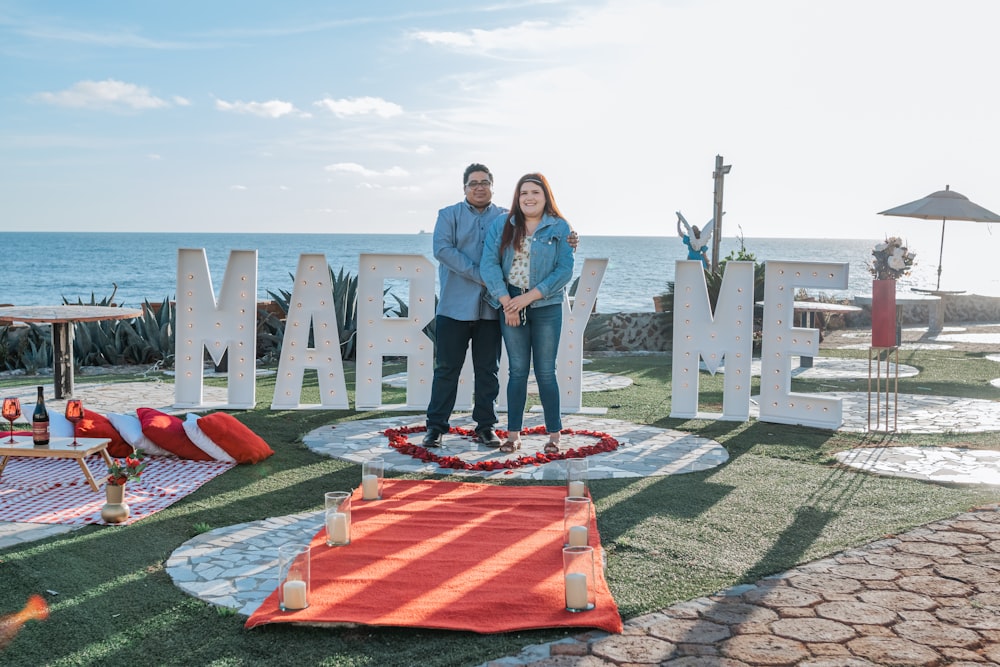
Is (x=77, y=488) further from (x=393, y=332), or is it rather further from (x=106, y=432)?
(x=393, y=332)

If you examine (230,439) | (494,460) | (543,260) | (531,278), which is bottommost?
(494,460)

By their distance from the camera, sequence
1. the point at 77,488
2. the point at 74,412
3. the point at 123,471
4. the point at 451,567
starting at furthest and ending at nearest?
1. the point at 77,488
2. the point at 74,412
3. the point at 123,471
4. the point at 451,567

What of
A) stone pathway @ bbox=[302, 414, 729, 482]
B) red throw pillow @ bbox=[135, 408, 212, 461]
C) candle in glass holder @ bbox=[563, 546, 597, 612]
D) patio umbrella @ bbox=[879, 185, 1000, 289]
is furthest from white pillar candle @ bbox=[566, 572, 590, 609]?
patio umbrella @ bbox=[879, 185, 1000, 289]

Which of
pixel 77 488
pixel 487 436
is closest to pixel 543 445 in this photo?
pixel 487 436

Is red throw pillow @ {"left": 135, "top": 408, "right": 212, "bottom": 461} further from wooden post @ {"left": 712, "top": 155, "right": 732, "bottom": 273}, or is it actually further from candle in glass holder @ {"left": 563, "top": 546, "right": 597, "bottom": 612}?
wooden post @ {"left": 712, "top": 155, "right": 732, "bottom": 273}

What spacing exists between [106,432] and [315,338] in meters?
2.10

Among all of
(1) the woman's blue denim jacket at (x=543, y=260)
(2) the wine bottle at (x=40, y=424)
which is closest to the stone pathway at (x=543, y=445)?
(1) the woman's blue denim jacket at (x=543, y=260)

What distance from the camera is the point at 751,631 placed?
304 cm

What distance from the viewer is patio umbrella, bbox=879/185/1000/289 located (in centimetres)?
1617

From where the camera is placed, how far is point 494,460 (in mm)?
5559

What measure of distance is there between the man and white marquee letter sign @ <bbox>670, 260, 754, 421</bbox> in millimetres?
1684

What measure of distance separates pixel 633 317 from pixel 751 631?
1028cm

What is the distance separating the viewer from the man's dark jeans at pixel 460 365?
6031 millimetres

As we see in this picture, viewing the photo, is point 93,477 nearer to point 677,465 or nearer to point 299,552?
point 299,552
